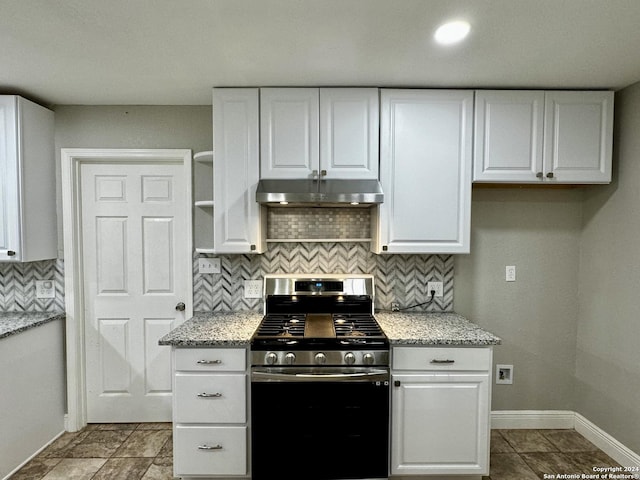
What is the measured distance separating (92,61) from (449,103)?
6.77 feet

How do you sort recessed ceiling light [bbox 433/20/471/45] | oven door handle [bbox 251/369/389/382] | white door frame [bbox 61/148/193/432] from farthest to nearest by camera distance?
white door frame [bbox 61/148/193/432] < oven door handle [bbox 251/369/389/382] < recessed ceiling light [bbox 433/20/471/45]

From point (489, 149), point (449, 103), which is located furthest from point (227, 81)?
point (489, 149)

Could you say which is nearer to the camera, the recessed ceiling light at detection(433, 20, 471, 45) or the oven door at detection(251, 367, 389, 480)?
the recessed ceiling light at detection(433, 20, 471, 45)

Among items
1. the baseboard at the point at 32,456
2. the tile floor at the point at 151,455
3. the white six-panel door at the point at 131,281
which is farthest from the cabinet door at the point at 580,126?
the baseboard at the point at 32,456

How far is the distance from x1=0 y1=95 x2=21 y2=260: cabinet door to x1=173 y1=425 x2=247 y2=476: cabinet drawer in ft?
5.23

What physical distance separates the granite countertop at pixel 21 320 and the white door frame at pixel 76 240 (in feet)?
0.45

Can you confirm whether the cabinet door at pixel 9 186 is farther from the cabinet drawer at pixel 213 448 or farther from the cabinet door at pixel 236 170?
the cabinet drawer at pixel 213 448

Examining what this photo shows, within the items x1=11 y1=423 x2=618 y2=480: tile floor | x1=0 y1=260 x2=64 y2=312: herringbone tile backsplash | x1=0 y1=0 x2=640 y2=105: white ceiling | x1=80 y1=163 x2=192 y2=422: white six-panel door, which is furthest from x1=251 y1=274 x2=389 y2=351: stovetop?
x1=0 y1=260 x2=64 y2=312: herringbone tile backsplash

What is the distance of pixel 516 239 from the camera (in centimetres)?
268

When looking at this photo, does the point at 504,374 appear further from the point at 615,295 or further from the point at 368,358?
the point at 368,358

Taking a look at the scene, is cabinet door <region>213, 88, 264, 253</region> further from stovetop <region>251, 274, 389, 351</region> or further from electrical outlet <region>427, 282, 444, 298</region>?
electrical outlet <region>427, 282, 444, 298</region>

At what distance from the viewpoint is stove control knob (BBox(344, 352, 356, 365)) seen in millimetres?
1995

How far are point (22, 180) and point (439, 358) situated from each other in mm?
2797

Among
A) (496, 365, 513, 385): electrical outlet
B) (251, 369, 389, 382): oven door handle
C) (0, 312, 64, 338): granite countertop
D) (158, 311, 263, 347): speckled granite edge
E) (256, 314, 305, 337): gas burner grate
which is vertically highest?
(256, 314, 305, 337): gas burner grate
